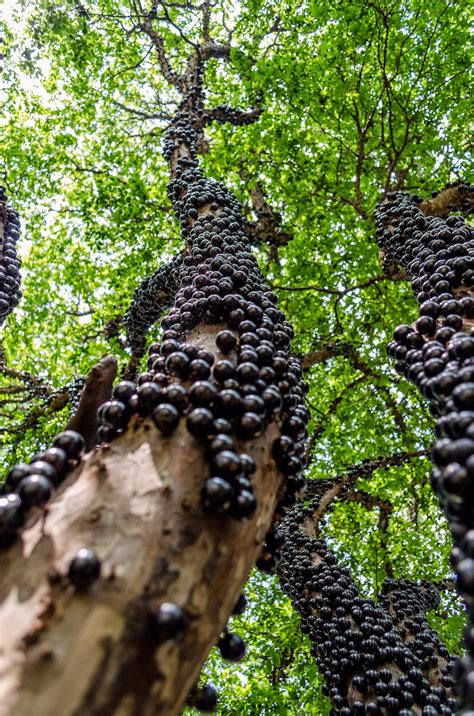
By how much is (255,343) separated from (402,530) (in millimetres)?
7739

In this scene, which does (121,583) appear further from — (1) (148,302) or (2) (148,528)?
(1) (148,302)

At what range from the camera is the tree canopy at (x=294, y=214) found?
23.7ft

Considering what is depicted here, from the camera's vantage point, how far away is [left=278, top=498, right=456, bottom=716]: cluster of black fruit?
12.2 feet

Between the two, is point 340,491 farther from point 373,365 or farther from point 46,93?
point 46,93

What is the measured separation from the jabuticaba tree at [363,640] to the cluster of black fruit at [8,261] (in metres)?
3.27

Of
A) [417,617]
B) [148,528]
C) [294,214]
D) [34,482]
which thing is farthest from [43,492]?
[294,214]

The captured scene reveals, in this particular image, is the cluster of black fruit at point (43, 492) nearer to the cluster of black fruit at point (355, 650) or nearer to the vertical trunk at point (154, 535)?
the vertical trunk at point (154, 535)

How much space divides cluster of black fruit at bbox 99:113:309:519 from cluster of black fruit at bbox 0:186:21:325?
166 cm

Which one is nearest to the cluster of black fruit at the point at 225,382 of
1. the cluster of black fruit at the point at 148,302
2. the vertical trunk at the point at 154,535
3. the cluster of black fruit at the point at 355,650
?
the vertical trunk at the point at 154,535

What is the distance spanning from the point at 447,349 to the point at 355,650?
3.05 m

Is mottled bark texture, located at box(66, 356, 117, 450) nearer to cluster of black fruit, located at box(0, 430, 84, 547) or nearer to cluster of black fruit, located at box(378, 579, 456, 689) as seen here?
cluster of black fruit, located at box(0, 430, 84, 547)

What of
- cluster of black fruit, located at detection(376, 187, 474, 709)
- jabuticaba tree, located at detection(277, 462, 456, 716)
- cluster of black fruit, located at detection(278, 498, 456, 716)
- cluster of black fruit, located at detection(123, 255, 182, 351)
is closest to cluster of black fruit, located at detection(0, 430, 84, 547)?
cluster of black fruit, located at detection(376, 187, 474, 709)

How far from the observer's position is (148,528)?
4.81 feet

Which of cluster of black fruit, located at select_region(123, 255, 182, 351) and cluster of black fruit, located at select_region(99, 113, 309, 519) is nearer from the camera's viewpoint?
cluster of black fruit, located at select_region(99, 113, 309, 519)
